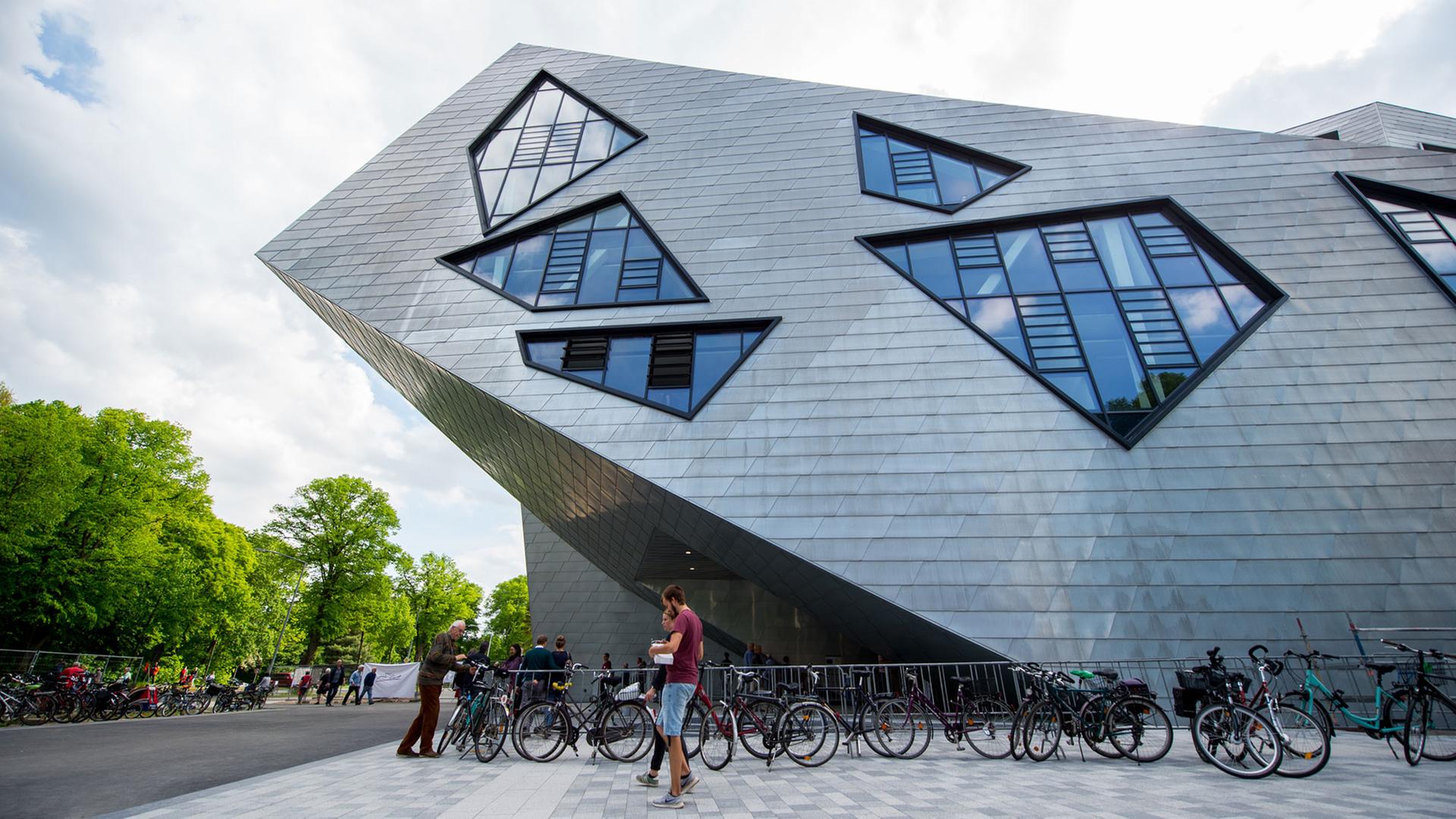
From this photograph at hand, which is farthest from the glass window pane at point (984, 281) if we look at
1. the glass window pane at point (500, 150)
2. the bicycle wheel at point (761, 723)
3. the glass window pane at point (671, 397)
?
the glass window pane at point (500, 150)

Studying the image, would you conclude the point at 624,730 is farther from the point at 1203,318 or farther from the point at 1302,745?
the point at 1203,318

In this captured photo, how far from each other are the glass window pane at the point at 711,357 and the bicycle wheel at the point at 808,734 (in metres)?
7.49

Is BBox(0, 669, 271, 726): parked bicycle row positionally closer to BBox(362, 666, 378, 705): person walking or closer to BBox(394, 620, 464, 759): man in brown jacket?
BBox(362, 666, 378, 705): person walking

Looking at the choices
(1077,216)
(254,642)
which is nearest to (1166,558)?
(1077,216)

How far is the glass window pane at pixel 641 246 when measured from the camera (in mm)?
15664

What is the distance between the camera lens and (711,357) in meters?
14.2

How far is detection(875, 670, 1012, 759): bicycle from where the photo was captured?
7.85 m

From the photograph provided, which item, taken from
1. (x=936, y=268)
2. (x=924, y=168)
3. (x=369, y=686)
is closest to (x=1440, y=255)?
(x=936, y=268)

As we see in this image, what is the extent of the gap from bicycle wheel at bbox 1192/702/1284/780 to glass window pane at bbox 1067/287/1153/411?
8.14 metres

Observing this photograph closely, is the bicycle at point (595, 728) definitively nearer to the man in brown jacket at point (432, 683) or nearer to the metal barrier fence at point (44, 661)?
the man in brown jacket at point (432, 683)

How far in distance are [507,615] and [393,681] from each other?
54081 millimetres

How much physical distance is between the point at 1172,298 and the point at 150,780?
19.4 metres

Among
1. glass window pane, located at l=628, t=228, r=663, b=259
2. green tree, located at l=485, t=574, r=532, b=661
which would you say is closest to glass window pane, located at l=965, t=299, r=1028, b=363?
glass window pane, located at l=628, t=228, r=663, b=259

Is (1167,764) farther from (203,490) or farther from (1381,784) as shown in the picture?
(203,490)
